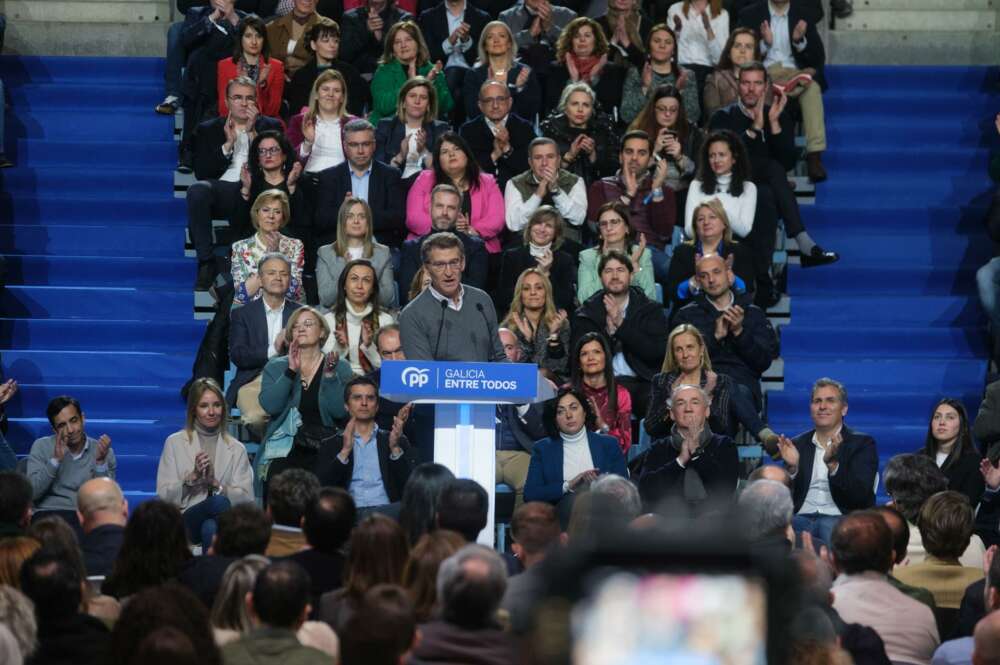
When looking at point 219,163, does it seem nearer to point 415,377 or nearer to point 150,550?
point 415,377

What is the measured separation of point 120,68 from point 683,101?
157 inches

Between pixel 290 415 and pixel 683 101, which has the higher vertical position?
pixel 683 101

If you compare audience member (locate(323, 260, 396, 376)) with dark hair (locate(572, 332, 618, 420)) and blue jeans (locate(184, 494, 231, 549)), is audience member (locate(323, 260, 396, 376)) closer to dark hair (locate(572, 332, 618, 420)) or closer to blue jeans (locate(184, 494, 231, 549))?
dark hair (locate(572, 332, 618, 420))

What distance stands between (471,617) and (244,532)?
5.43ft

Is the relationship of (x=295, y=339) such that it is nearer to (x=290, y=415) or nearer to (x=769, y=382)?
(x=290, y=415)

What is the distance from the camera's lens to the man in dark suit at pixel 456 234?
363 inches

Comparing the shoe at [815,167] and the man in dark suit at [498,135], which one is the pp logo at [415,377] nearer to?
the man in dark suit at [498,135]

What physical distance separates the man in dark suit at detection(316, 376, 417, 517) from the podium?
1.41 m

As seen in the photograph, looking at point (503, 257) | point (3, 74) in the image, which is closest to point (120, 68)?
point (3, 74)

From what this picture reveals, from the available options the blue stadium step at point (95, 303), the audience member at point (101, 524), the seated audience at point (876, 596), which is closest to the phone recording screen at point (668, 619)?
the seated audience at point (876, 596)

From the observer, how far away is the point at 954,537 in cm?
590

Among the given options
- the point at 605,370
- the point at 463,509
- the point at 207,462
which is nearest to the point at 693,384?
the point at 605,370

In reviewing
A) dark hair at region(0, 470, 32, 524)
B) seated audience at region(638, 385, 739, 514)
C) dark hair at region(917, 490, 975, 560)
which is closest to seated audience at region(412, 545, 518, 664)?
dark hair at region(917, 490, 975, 560)

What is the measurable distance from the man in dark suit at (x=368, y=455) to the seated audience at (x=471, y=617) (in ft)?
13.4
